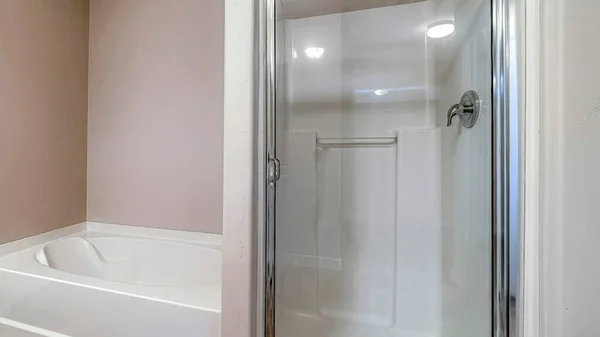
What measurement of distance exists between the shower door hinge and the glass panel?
0.23 metres

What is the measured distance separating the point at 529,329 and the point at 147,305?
1.03 metres

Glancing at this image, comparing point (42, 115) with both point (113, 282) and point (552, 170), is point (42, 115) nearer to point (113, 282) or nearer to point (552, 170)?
Answer: point (113, 282)

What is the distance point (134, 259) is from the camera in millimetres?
1662

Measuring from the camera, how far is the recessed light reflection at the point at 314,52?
4.85 ft

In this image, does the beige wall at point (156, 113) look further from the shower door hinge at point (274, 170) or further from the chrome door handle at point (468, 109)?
the chrome door handle at point (468, 109)

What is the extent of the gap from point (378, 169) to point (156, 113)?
4.23 ft

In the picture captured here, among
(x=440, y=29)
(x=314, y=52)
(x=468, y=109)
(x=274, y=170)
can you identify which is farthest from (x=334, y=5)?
(x=274, y=170)

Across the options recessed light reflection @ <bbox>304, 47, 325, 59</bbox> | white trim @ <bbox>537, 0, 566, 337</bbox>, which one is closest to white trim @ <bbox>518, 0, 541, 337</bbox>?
white trim @ <bbox>537, 0, 566, 337</bbox>

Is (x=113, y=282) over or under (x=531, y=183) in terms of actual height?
under

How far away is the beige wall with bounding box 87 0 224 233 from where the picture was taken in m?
1.67

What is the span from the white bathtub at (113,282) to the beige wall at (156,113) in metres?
0.15

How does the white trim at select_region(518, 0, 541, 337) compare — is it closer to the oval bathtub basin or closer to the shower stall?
the shower stall

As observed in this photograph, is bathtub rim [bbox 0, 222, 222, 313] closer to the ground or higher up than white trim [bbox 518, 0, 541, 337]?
closer to the ground

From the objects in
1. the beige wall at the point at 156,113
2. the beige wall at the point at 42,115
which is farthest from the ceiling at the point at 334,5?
the beige wall at the point at 42,115
